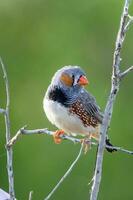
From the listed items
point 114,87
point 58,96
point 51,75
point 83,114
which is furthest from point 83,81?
point 51,75

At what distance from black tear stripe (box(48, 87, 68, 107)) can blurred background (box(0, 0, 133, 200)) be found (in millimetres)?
3160

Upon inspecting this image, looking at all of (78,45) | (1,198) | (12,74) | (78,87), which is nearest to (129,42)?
(78,45)

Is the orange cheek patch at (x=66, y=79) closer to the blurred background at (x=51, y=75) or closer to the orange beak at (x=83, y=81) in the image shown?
the orange beak at (x=83, y=81)

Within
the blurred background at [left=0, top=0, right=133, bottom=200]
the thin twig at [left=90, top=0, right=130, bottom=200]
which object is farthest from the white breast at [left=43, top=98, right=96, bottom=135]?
the blurred background at [left=0, top=0, right=133, bottom=200]

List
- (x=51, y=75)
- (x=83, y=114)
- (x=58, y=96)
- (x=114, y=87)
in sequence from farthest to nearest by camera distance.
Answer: (x=51, y=75)
(x=83, y=114)
(x=58, y=96)
(x=114, y=87)

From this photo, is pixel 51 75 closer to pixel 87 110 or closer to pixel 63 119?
pixel 87 110

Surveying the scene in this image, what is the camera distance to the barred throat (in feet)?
11.8

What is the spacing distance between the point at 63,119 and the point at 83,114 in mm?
177

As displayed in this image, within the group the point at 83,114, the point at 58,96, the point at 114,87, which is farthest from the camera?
the point at 83,114

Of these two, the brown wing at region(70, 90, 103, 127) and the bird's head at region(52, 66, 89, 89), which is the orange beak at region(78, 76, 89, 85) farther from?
the brown wing at region(70, 90, 103, 127)

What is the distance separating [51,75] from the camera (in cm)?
766

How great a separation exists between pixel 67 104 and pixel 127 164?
4247 millimetres

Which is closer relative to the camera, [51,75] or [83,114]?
[83,114]

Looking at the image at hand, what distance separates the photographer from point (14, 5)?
28.0 feet
